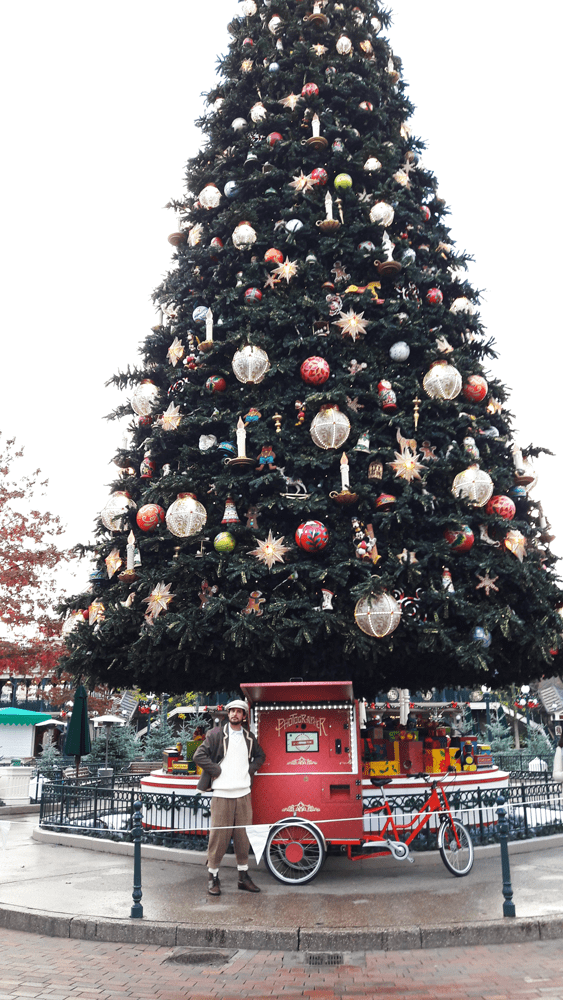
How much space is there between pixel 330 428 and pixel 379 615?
2784 millimetres

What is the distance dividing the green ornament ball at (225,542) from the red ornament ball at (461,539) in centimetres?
302

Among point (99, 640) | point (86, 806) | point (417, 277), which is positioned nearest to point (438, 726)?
point (99, 640)

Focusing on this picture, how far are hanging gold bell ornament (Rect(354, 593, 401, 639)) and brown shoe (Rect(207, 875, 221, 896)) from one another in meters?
3.32

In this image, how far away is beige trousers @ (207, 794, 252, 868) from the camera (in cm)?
823

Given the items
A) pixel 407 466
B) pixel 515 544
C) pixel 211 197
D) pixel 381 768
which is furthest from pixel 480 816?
pixel 211 197

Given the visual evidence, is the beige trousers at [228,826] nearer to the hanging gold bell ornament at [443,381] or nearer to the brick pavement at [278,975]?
→ the brick pavement at [278,975]

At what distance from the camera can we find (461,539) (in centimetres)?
1019

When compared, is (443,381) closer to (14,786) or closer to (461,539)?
(461,539)

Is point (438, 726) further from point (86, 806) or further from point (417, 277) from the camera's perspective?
point (417, 277)

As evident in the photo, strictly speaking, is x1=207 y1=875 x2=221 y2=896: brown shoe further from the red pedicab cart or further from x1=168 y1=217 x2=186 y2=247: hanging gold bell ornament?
x1=168 y1=217 x2=186 y2=247: hanging gold bell ornament

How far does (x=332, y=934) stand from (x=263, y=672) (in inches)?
181

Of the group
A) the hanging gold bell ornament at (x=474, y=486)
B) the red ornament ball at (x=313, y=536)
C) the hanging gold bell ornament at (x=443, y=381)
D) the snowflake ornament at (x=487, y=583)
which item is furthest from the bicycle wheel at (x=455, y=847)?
the hanging gold bell ornament at (x=443, y=381)

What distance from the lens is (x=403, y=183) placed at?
1313 centimetres

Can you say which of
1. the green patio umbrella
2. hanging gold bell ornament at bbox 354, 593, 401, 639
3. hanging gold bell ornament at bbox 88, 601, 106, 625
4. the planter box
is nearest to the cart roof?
hanging gold bell ornament at bbox 354, 593, 401, 639
